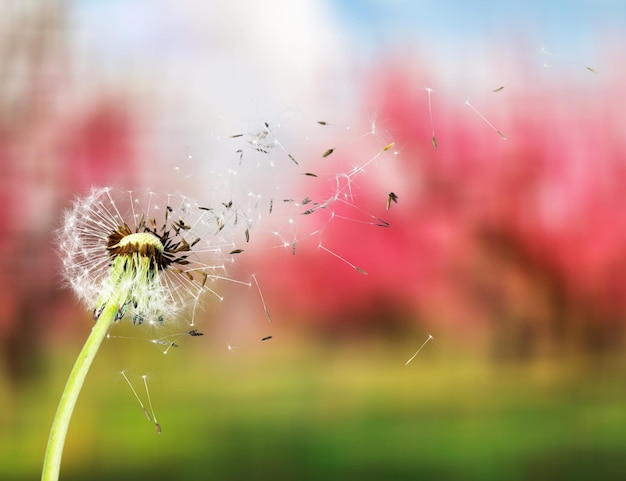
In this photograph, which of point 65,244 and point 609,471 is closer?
point 65,244

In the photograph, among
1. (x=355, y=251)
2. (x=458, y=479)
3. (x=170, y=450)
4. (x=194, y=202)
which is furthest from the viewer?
(x=355, y=251)

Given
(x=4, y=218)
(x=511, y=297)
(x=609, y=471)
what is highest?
(x=4, y=218)

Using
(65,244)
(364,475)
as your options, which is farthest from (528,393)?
(65,244)

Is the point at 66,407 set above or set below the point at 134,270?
below

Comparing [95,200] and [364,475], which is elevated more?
[95,200]

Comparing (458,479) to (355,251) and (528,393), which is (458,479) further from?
(355,251)

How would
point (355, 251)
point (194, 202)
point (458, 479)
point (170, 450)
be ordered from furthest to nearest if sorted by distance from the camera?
point (355, 251)
point (170, 450)
point (458, 479)
point (194, 202)

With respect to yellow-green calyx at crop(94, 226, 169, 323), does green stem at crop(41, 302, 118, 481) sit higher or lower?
lower

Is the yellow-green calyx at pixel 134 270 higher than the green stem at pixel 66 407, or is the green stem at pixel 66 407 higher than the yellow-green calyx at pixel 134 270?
the yellow-green calyx at pixel 134 270
